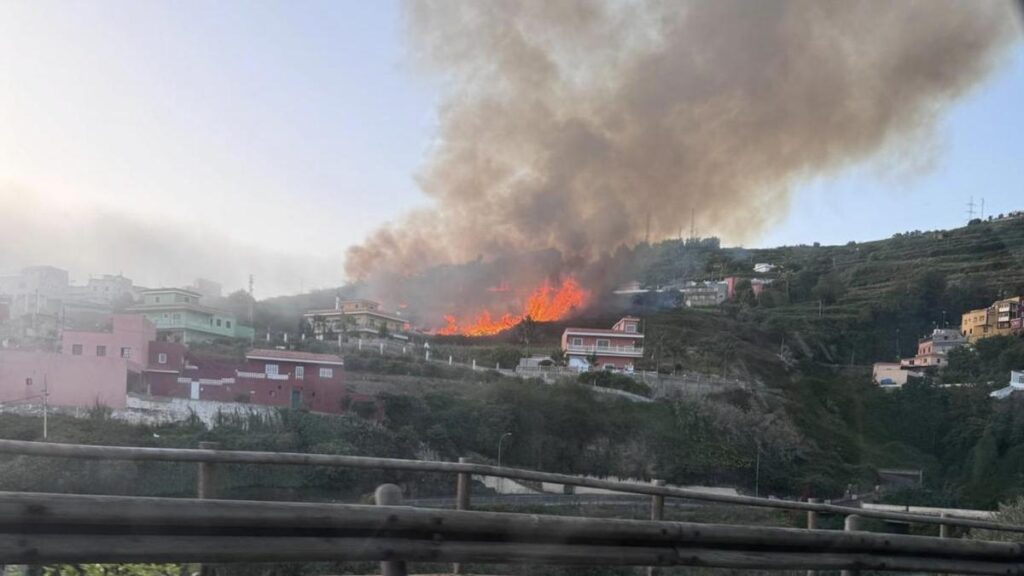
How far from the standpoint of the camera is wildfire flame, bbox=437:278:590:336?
167ft

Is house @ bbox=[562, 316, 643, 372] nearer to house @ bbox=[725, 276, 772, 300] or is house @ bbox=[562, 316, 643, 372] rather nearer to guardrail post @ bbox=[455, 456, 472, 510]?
house @ bbox=[725, 276, 772, 300]

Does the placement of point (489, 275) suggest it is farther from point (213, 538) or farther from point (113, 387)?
point (213, 538)

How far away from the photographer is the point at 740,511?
12.7 meters

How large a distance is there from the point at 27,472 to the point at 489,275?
49127mm

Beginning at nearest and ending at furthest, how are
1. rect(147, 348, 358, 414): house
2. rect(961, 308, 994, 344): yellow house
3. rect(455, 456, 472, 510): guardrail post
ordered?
rect(455, 456, 472, 510): guardrail post < rect(147, 348, 358, 414): house < rect(961, 308, 994, 344): yellow house

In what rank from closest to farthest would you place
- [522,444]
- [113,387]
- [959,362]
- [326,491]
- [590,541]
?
1. [590,541]
2. [326,491]
3. [113,387]
4. [522,444]
5. [959,362]

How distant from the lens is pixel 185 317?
34062 millimetres

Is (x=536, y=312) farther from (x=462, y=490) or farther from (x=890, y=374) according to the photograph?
(x=462, y=490)

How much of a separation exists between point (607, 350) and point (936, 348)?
46.7 ft

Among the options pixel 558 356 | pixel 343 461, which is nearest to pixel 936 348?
pixel 558 356

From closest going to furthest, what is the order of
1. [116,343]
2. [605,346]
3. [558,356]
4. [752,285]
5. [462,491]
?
[462,491] < [116,343] < [558,356] < [605,346] < [752,285]

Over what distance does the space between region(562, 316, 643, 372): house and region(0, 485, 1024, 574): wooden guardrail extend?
36.8 metres

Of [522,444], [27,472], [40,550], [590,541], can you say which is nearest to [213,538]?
[40,550]

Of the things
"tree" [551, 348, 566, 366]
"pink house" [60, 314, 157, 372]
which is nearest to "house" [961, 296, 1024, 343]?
"tree" [551, 348, 566, 366]
